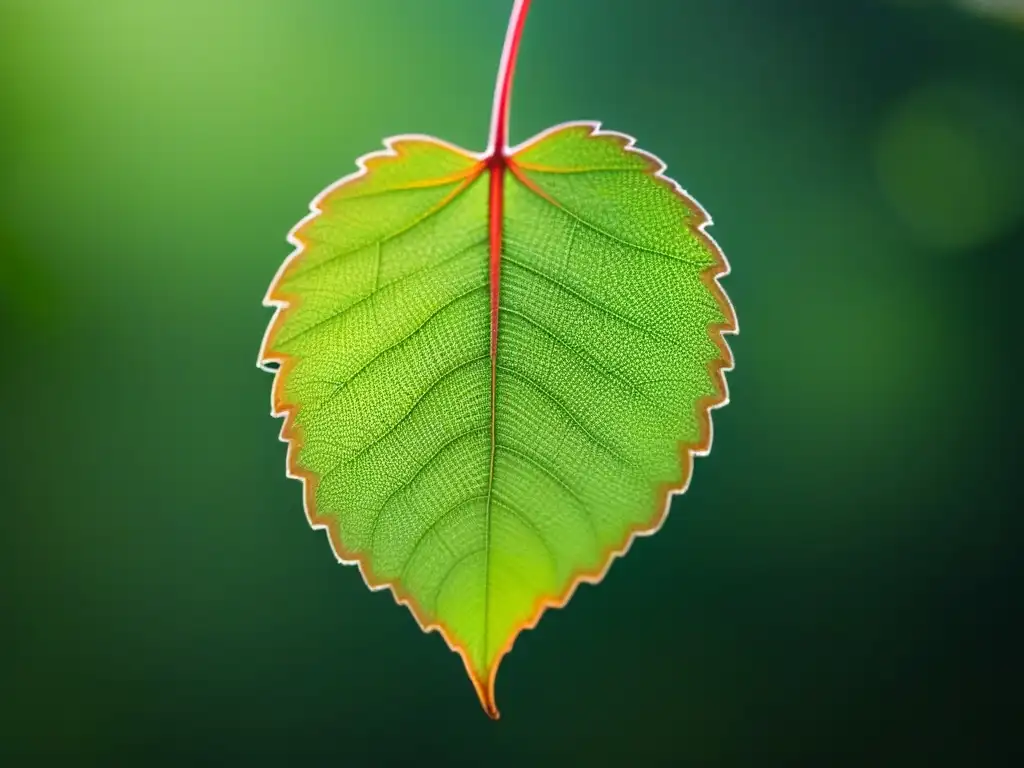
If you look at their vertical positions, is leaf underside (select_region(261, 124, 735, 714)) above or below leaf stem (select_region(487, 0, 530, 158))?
below

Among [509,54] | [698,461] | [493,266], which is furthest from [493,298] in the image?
[698,461]

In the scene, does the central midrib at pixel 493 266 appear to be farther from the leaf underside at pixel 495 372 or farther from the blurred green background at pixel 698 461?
the blurred green background at pixel 698 461

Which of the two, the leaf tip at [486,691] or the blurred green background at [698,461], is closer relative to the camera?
the leaf tip at [486,691]

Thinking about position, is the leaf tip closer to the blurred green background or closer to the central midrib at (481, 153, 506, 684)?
the central midrib at (481, 153, 506, 684)

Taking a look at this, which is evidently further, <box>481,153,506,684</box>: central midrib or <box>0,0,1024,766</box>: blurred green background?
<box>0,0,1024,766</box>: blurred green background

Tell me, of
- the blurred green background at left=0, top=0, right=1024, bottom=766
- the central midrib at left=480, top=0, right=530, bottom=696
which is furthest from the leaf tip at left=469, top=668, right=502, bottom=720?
the blurred green background at left=0, top=0, right=1024, bottom=766

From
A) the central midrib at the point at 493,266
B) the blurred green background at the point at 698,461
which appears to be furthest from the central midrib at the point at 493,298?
the blurred green background at the point at 698,461

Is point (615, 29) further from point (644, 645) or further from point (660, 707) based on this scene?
point (660, 707)
